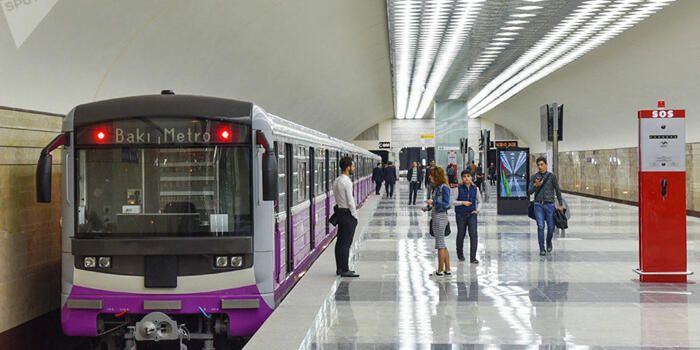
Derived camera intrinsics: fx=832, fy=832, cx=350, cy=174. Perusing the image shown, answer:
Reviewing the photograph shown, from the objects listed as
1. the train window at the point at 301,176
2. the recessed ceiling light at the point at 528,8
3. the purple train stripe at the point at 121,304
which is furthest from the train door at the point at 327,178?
the purple train stripe at the point at 121,304

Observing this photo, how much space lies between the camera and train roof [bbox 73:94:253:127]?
8781 millimetres

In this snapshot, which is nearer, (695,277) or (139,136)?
(139,136)

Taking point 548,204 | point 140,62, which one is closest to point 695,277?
point 548,204

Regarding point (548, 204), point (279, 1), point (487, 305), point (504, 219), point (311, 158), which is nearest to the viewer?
point (487, 305)

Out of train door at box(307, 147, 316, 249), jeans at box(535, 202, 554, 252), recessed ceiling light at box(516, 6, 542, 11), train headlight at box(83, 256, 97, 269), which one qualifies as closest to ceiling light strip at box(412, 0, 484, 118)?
recessed ceiling light at box(516, 6, 542, 11)

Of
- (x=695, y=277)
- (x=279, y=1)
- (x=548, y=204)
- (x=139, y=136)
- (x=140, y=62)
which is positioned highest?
(x=279, y=1)

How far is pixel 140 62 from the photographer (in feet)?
48.5

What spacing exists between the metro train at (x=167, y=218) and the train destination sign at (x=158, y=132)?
11 mm

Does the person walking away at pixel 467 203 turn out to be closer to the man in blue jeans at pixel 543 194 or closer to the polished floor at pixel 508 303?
the polished floor at pixel 508 303

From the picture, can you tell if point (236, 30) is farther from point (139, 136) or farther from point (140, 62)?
point (139, 136)

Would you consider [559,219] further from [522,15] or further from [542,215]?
[522,15]

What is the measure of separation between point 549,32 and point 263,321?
60.8 feet

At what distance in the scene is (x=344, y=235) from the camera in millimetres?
12102

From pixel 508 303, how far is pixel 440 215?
2.50 metres
